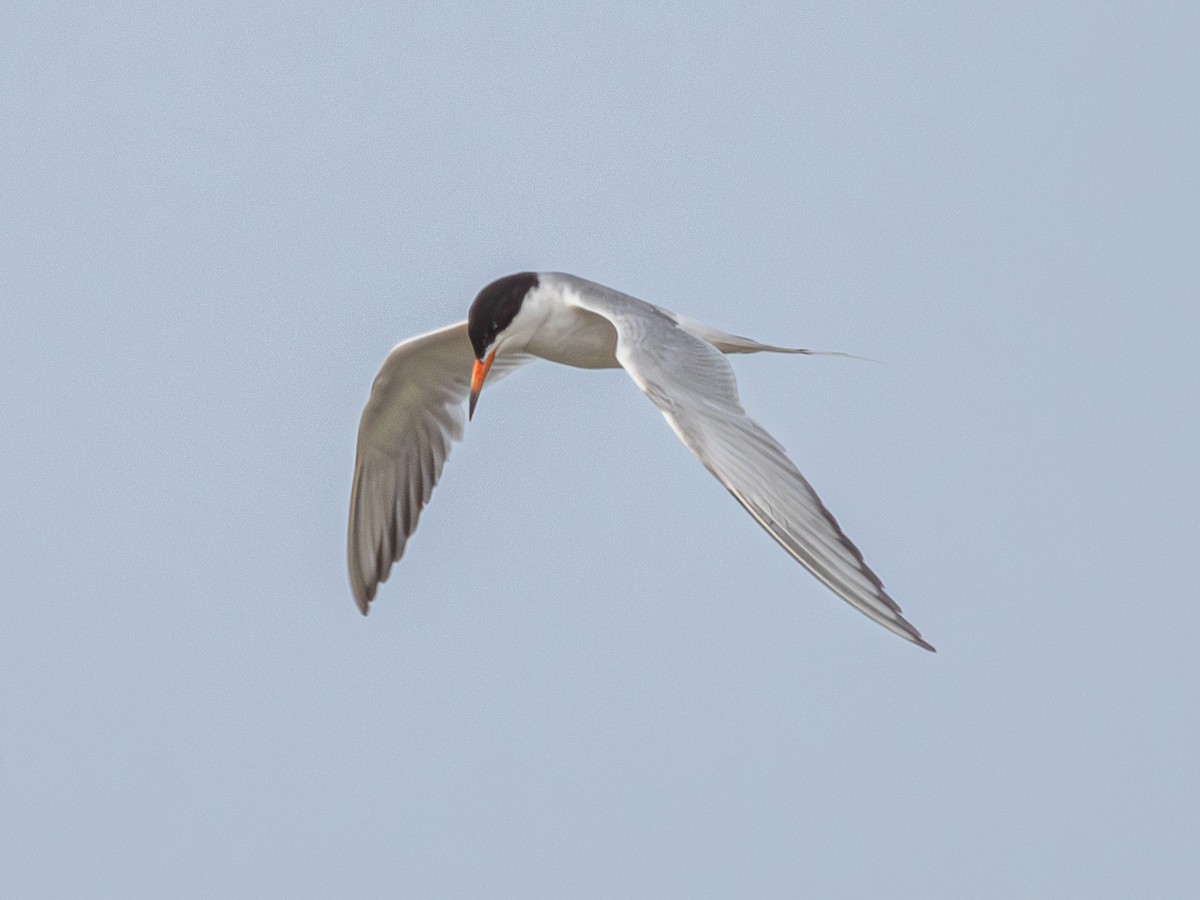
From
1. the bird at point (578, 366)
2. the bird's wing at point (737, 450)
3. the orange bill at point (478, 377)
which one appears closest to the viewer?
the bird's wing at point (737, 450)

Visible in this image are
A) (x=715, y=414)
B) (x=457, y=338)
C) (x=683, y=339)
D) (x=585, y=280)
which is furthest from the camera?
(x=457, y=338)

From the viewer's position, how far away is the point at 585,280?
23.5 ft

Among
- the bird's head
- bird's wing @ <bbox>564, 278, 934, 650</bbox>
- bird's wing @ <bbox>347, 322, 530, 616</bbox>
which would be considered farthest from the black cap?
bird's wing @ <bbox>347, 322, 530, 616</bbox>

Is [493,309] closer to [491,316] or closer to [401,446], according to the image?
[491,316]

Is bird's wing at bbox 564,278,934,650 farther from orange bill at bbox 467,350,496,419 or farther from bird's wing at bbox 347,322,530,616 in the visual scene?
bird's wing at bbox 347,322,530,616

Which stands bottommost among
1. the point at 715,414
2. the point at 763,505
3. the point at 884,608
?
→ the point at 884,608

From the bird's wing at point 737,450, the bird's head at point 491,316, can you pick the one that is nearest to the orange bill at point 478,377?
the bird's head at point 491,316

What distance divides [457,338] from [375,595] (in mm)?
1211

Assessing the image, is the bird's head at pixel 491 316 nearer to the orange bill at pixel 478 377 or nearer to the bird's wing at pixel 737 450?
the orange bill at pixel 478 377

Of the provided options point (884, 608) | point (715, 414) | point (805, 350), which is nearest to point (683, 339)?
point (715, 414)

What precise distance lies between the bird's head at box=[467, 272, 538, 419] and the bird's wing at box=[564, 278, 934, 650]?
51 cm

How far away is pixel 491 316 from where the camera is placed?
7.01m

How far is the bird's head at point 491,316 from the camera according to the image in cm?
702

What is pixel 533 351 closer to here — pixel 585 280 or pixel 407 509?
pixel 585 280
